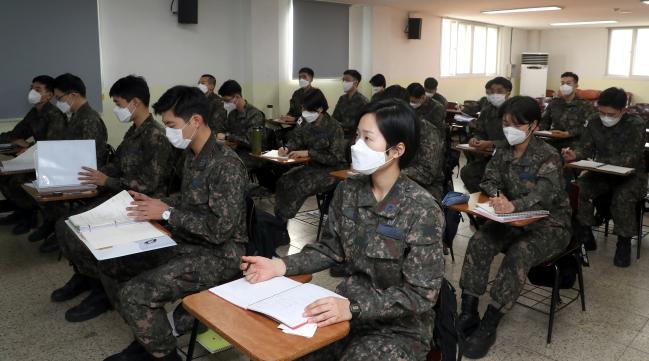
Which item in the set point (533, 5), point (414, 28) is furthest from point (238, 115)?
point (533, 5)

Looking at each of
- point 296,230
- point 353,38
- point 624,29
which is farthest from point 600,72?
point 296,230

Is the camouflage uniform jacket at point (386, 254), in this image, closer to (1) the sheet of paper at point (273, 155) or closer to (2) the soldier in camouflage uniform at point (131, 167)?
(2) the soldier in camouflage uniform at point (131, 167)

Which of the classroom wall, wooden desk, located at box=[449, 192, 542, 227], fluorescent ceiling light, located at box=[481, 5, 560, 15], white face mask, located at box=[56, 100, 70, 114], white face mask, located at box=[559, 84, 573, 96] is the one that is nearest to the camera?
wooden desk, located at box=[449, 192, 542, 227]

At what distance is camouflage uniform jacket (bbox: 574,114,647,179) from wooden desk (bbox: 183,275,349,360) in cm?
353

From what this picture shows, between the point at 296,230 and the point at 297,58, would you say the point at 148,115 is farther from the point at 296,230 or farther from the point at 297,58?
the point at 297,58

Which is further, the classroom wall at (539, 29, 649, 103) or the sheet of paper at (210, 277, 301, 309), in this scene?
the classroom wall at (539, 29, 649, 103)

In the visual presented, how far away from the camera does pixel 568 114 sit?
5891 millimetres

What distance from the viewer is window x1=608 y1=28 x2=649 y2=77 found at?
12641 millimetres

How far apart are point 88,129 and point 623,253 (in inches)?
160

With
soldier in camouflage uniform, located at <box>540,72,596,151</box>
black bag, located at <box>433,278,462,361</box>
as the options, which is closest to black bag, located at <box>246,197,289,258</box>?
black bag, located at <box>433,278,462,361</box>

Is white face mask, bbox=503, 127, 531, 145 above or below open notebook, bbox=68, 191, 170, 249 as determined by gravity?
above

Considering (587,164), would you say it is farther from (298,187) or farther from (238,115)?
(238,115)

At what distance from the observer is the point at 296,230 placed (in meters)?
4.68

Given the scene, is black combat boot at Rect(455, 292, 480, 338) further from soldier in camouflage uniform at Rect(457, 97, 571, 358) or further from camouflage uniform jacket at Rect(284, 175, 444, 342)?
camouflage uniform jacket at Rect(284, 175, 444, 342)
